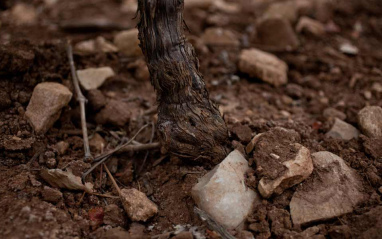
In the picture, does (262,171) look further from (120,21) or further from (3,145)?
(120,21)

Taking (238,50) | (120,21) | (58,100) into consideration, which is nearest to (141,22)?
(58,100)

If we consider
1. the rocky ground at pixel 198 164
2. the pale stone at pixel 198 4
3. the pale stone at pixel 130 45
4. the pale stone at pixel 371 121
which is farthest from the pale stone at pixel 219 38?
the pale stone at pixel 371 121

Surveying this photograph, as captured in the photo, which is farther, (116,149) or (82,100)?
(82,100)

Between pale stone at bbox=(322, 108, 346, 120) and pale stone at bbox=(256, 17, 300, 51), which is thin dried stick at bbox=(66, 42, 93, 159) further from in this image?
pale stone at bbox=(256, 17, 300, 51)

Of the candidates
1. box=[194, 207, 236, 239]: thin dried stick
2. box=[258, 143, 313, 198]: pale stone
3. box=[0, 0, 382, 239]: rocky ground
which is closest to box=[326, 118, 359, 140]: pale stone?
box=[0, 0, 382, 239]: rocky ground

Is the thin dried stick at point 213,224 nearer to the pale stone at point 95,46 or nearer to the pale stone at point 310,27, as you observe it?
the pale stone at point 95,46

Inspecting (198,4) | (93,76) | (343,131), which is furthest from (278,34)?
(93,76)

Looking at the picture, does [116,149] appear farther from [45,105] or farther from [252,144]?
[252,144]
